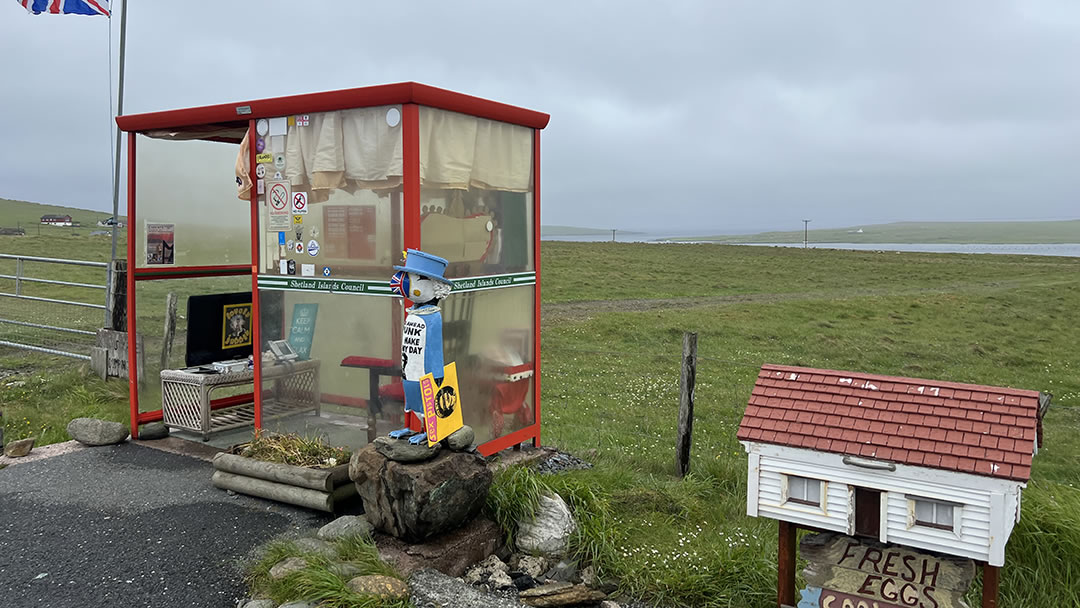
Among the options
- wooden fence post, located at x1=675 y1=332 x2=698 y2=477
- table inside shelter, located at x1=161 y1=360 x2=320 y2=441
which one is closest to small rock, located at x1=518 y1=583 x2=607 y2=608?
wooden fence post, located at x1=675 y1=332 x2=698 y2=477

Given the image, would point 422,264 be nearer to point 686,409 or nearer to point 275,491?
point 275,491

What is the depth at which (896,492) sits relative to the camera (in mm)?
4195

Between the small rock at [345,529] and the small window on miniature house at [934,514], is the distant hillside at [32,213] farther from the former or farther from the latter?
the small window on miniature house at [934,514]

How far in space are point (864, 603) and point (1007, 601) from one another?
1.58 metres

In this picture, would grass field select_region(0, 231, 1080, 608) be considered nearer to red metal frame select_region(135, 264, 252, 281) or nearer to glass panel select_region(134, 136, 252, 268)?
red metal frame select_region(135, 264, 252, 281)

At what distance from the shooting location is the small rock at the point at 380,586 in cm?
491

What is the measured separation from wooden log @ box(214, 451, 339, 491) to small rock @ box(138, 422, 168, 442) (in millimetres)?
2129

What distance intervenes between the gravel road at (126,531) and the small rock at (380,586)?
0.80 metres

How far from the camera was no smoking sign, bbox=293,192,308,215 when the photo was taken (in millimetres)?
7289

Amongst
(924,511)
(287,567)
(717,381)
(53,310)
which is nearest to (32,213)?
(53,310)

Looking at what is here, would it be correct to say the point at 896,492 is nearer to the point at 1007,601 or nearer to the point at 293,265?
the point at 1007,601

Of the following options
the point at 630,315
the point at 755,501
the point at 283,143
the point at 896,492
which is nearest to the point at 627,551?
the point at 755,501

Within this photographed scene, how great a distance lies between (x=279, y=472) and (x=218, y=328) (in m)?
3.40

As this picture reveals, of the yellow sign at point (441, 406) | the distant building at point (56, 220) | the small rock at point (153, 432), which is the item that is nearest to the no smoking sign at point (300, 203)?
the yellow sign at point (441, 406)
